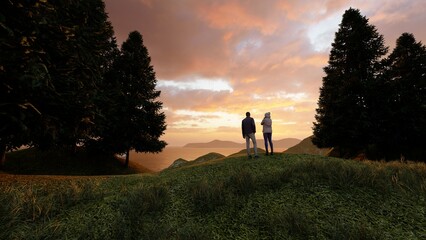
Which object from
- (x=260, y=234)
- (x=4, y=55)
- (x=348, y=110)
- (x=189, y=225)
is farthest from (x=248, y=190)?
(x=348, y=110)

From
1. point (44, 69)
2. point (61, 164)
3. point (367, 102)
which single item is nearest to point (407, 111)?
point (367, 102)

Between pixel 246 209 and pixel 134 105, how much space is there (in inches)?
833

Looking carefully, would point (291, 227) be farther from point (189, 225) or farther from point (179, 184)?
point (179, 184)

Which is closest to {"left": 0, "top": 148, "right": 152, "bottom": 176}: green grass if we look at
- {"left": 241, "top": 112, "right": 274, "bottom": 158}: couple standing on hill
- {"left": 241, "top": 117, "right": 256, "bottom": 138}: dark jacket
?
{"left": 241, "top": 112, "right": 274, "bottom": 158}: couple standing on hill

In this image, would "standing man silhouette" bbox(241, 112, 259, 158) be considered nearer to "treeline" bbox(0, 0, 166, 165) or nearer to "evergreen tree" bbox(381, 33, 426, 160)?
"treeline" bbox(0, 0, 166, 165)

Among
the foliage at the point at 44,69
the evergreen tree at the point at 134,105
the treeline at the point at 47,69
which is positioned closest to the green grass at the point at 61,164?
the evergreen tree at the point at 134,105

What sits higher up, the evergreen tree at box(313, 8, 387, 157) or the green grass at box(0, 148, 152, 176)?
the evergreen tree at box(313, 8, 387, 157)

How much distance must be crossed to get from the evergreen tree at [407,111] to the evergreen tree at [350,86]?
160 cm

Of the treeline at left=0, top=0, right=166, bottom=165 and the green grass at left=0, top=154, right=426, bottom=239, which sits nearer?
the green grass at left=0, top=154, right=426, bottom=239

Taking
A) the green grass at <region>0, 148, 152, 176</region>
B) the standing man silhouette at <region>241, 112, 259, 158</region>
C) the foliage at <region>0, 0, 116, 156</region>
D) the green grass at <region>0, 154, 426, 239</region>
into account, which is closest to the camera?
the green grass at <region>0, 154, 426, 239</region>

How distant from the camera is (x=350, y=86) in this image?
1972 cm

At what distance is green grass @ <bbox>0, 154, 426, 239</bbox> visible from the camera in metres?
4.82

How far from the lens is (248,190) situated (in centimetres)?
671

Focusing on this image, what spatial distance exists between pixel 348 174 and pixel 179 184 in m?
5.68
